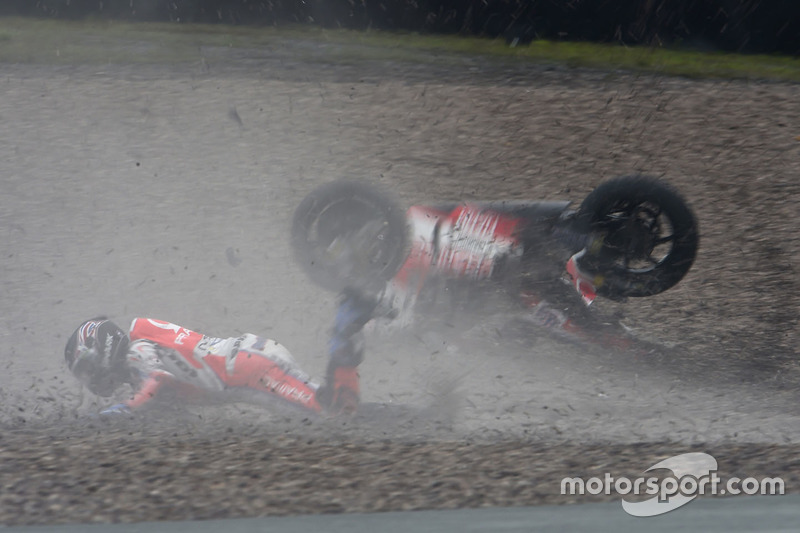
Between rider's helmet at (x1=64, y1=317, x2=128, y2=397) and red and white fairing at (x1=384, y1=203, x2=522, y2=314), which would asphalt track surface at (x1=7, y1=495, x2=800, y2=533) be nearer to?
rider's helmet at (x1=64, y1=317, x2=128, y2=397)

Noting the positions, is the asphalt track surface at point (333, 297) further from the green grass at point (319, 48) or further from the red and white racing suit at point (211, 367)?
the green grass at point (319, 48)

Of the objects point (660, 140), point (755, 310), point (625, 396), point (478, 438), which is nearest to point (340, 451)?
point (478, 438)

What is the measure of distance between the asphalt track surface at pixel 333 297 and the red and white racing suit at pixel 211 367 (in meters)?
0.16

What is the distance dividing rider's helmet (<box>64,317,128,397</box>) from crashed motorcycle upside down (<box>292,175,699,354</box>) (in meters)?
1.43

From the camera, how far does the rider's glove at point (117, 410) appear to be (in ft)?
15.7

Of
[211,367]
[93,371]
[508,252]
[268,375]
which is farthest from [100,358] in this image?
[508,252]

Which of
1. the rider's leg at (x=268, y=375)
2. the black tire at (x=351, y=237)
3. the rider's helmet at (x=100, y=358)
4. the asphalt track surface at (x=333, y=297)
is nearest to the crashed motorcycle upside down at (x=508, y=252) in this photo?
the black tire at (x=351, y=237)

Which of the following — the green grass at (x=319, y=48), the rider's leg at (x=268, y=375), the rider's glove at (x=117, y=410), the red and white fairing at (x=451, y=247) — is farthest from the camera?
the green grass at (x=319, y=48)

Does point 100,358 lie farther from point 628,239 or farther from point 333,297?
point 628,239

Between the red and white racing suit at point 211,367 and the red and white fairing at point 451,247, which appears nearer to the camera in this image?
the red and white racing suit at point 211,367

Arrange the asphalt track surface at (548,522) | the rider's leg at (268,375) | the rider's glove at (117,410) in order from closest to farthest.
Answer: the asphalt track surface at (548,522) → the rider's glove at (117,410) → the rider's leg at (268,375)

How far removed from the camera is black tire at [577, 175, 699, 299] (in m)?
6.04

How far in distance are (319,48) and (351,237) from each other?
17.5 feet

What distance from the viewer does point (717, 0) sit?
10.5 meters
